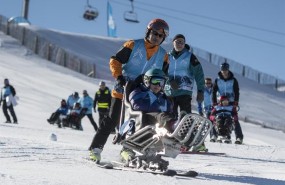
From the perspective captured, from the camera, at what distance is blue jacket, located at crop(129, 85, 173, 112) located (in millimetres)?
6086

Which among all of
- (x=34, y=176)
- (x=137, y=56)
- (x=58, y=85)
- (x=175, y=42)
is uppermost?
(x=58, y=85)

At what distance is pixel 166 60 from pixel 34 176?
2670mm

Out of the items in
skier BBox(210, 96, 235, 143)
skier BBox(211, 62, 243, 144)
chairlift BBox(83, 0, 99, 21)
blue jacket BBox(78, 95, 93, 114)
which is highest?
chairlift BBox(83, 0, 99, 21)

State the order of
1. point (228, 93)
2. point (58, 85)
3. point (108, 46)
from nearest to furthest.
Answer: point (228, 93) → point (58, 85) → point (108, 46)

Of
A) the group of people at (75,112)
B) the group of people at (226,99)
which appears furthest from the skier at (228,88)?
the group of people at (75,112)

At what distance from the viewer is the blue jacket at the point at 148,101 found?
6.09 m

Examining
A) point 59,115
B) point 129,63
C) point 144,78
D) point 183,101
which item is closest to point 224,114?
point 183,101

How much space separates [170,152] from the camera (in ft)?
18.1

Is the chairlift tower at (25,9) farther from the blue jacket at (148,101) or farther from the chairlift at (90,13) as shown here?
the blue jacket at (148,101)

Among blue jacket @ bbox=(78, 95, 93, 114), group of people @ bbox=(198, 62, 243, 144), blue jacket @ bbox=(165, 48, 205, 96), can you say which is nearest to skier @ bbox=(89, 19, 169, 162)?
blue jacket @ bbox=(165, 48, 205, 96)

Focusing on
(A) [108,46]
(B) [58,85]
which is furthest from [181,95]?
(A) [108,46]

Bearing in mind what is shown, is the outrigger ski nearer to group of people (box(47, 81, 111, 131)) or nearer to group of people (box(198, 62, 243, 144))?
group of people (box(198, 62, 243, 144))

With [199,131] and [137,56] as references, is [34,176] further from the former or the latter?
[137,56]

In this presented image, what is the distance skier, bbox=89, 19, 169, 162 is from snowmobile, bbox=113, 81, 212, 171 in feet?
1.14
